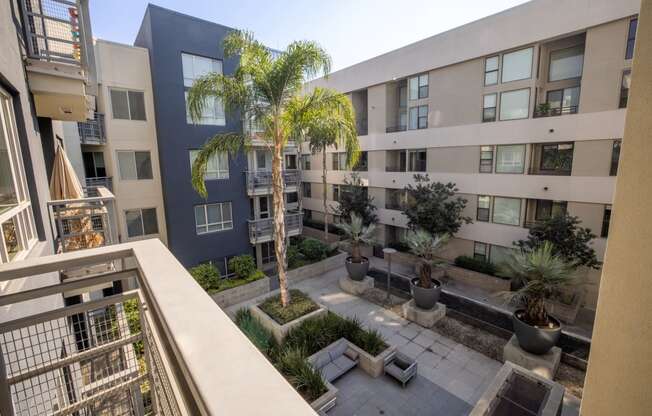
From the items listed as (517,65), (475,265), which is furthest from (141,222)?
(517,65)

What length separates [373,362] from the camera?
7.99 metres

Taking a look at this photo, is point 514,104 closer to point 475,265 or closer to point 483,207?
point 483,207

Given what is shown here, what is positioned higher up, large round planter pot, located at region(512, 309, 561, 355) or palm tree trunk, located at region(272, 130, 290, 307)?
palm tree trunk, located at region(272, 130, 290, 307)

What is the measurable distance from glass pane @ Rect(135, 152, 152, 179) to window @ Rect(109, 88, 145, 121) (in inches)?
60.6

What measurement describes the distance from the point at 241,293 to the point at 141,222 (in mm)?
5439

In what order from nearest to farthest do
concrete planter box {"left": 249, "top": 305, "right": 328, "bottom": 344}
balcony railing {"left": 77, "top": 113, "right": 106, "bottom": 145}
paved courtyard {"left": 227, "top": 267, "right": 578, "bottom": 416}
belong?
paved courtyard {"left": 227, "top": 267, "right": 578, "bottom": 416} < concrete planter box {"left": 249, "top": 305, "right": 328, "bottom": 344} < balcony railing {"left": 77, "top": 113, "right": 106, "bottom": 145}

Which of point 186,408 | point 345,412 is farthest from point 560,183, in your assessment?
point 186,408

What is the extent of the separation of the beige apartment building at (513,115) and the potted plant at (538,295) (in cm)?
446

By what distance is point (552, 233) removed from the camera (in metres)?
11.0

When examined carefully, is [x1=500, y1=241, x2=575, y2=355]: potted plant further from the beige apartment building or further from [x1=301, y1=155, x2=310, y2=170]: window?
[x1=301, y1=155, x2=310, y2=170]: window

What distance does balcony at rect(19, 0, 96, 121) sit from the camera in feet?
15.6

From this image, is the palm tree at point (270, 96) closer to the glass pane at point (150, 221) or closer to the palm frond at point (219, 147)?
the palm frond at point (219, 147)

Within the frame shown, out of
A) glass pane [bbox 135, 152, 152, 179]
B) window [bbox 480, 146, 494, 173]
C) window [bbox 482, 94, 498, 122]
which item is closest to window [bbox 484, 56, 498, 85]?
window [bbox 482, 94, 498, 122]

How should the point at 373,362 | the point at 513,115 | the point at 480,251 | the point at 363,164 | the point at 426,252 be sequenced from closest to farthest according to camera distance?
the point at 373,362
the point at 426,252
the point at 513,115
the point at 480,251
the point at 363,164
